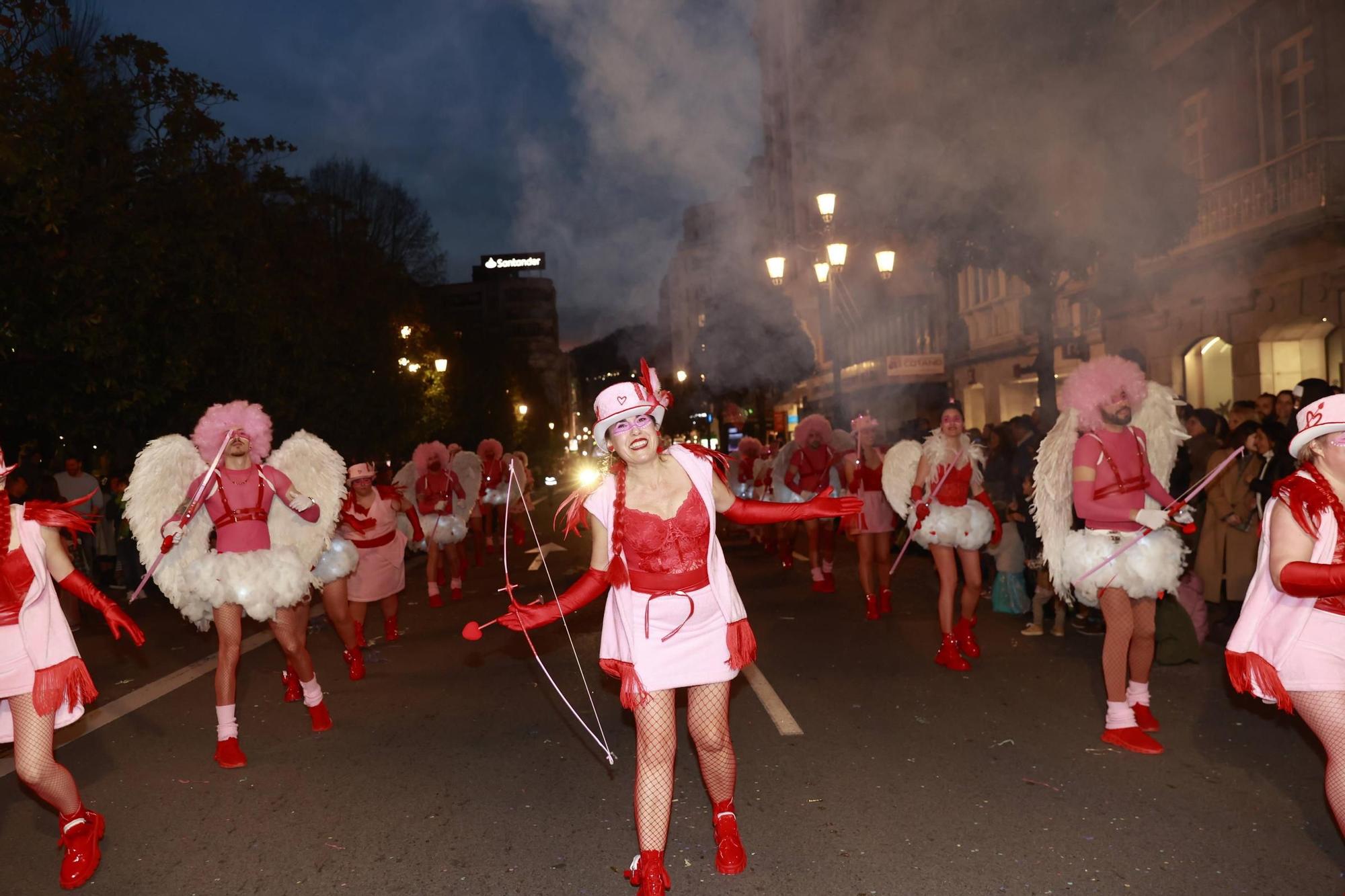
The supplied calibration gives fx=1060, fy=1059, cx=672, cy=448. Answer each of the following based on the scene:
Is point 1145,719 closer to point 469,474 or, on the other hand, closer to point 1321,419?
point 1321,419

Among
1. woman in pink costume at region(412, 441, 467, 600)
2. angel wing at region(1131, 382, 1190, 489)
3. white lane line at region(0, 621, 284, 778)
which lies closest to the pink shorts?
angel wing at region(1131, 382, 1190, 489)

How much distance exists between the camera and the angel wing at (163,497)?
19.7ft

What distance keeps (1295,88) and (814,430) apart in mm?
9569

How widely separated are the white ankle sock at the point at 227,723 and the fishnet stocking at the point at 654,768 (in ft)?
9.51

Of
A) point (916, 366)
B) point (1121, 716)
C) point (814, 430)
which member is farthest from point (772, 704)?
point (916, 366)

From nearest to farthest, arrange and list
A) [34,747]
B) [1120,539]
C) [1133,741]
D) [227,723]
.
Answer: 1. [34,747]
2. [1133,741]
3. [1120,539]
4. [227,723]

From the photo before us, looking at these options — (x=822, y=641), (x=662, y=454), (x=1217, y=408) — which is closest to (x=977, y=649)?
(x=822, y=641)

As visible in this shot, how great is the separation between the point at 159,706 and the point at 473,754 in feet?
9.35

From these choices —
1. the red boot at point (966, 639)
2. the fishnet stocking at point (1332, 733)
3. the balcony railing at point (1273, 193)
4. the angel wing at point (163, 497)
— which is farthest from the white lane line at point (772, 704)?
the balcony railing at point (1273, 193)

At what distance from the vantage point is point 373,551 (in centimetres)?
858

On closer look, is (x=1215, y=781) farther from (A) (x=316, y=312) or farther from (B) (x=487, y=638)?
(A) (x=316, y=312)

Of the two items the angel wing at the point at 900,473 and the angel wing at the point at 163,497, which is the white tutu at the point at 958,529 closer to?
the angel wing at the point at 900,473

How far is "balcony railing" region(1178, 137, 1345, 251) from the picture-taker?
1381 cm

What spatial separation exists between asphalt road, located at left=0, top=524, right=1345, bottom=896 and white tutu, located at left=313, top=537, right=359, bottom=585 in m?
0.82
